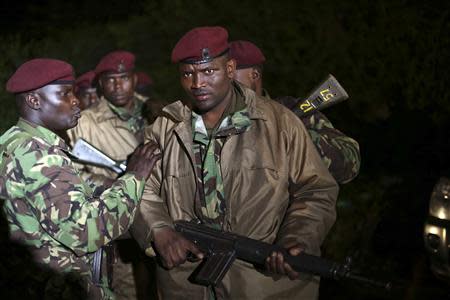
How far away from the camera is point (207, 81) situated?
116 inches

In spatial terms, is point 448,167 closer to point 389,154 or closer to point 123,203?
point 389,154

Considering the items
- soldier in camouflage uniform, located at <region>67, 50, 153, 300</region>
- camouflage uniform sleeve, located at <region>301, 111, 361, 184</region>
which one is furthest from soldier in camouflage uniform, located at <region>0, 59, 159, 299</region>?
soldier in camouflage uniform, located at <region>67, 50, 153, 300</region>

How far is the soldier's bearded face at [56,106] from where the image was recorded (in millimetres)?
2867

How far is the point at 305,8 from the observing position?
7969 millimetres

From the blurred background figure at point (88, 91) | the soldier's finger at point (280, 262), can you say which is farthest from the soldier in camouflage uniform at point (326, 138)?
the blurred background figure at point (88, 91)

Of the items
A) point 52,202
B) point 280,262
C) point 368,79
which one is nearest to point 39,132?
point 52,202

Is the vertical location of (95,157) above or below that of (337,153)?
below

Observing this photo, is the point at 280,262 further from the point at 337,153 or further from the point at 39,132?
the point at 39,132

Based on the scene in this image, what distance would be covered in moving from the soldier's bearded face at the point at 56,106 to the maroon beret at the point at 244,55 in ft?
4.48

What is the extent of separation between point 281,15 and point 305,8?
483mm

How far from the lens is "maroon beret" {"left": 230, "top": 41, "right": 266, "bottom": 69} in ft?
12.9

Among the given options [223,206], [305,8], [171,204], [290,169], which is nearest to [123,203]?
[171,204]

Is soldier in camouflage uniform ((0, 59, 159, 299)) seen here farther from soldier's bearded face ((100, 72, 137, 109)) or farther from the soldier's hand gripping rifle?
soldier's bearded face ((100, 72, 137, 109))

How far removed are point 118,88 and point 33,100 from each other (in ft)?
7.06
